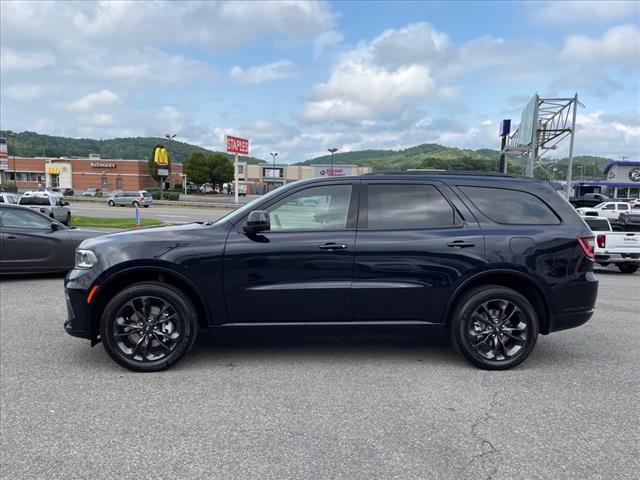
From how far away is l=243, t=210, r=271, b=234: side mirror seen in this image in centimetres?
416

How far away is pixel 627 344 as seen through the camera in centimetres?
533

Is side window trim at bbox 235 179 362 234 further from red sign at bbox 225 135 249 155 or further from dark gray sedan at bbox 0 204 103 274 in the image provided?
red sign at bbox 225 135 249 155

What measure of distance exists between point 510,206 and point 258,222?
243 cm

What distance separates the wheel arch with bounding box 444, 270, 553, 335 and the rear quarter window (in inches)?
20.3

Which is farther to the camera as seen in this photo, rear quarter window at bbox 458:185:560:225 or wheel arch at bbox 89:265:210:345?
rear quarter window at bbox 458:185:560:225

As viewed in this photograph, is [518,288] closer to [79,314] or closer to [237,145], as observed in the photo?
[79,314]

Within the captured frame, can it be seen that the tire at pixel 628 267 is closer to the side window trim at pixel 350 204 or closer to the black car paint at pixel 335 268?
the black car paint at pixel 335 268

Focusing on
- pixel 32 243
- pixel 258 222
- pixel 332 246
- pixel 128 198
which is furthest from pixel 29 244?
pixel 128 198

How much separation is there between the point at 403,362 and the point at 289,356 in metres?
1.12

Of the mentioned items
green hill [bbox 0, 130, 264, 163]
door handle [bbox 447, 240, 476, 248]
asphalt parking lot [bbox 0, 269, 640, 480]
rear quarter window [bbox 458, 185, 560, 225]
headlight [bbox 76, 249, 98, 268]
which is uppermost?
green hill [bbox 0, 130, 264, 163]

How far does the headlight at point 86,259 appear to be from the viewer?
169 inches

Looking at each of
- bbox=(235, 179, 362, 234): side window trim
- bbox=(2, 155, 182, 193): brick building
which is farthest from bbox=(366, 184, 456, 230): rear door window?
bbox=(2, 155, 182, 193): brick building

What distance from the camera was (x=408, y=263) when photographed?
14.1ft

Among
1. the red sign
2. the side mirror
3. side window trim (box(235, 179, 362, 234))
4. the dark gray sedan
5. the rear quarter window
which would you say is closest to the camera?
the side mirror
